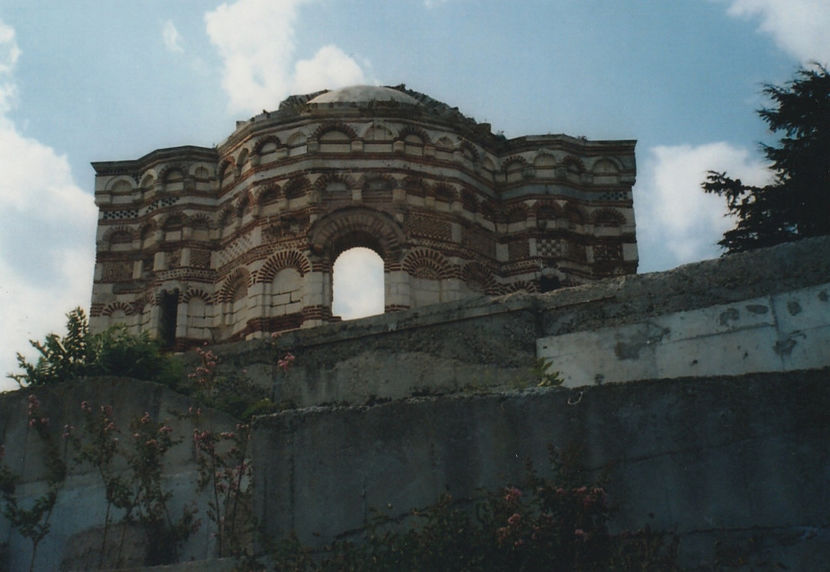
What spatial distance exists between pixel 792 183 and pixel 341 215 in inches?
302

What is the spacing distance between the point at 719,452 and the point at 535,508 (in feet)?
3.25

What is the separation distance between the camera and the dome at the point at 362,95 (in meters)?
19.4

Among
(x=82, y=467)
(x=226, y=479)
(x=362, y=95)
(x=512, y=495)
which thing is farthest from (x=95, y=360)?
(x=362, y=95)

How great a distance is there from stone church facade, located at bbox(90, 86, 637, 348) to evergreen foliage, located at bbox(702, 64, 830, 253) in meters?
4.40

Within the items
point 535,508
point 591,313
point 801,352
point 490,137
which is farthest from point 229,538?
point 490,137

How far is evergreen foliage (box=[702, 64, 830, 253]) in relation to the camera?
1387 cm

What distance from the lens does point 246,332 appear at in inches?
697

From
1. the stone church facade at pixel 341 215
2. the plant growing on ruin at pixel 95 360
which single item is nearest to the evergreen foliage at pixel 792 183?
the stone church facade at pixel 341 215

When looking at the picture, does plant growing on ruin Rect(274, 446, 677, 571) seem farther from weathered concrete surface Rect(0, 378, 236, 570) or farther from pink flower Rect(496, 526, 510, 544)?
weathered concrete surface Rect(0, 378, 236, 570)

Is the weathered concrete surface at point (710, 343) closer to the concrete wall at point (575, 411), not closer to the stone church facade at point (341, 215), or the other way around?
the concrete wall at point (575, 411)

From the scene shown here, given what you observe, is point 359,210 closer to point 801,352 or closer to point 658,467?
point 801,352

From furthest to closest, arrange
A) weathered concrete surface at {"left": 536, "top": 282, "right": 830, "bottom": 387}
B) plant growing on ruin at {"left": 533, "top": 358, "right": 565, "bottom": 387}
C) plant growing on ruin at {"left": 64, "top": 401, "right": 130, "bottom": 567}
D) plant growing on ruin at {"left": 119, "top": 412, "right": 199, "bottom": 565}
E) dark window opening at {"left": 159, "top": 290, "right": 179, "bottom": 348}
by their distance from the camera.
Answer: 1. dark window opening at {"left": 159, "top": 290, "right": 179, "bottom": 348}
2. plant growing on ruin at {"left": 533, "top": 358, "right": 565, "bottom": 387}
3. plant growing on ruin at {"left": 64, "top": 401, "right": 130, "bottom": 567}
4. plant growing on ruin at {"left": 119, "top": 412, "right": 199, "bottom": 565}
5. weathered concrete surface at {"left": 536, "top": 282, "right": 830, "bottom": 387}

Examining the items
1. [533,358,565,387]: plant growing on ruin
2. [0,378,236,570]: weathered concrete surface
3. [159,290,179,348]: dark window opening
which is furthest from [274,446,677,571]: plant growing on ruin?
[159,290,179,348]: dark window opening

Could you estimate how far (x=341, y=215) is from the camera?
1803 centimetres
